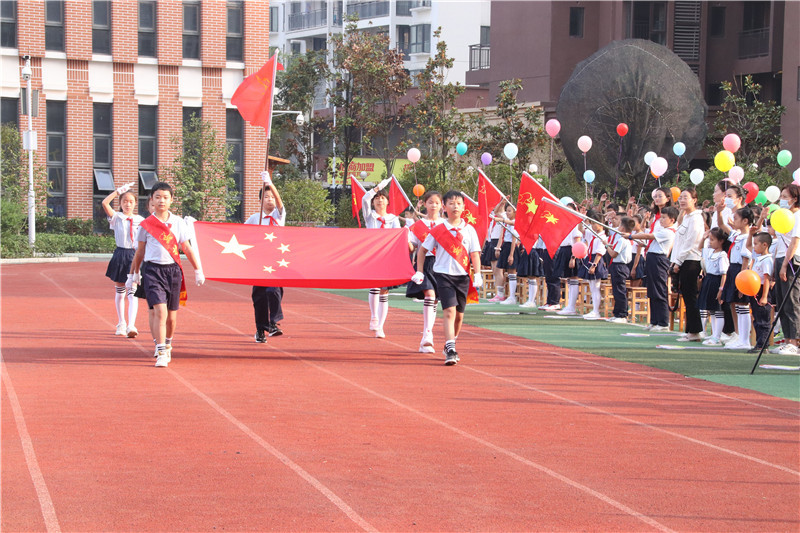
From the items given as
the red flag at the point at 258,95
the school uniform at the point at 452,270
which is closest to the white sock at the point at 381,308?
the school uniform at the point at 452,270

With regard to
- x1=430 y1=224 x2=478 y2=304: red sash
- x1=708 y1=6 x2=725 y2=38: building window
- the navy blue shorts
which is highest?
x1=708 y1=6 x2=725 y2=38: building window

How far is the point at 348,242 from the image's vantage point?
1327 cm

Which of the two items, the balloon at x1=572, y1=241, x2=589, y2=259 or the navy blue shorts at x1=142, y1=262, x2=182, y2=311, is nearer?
the navy blue shorts at x1=142, y1=262, x2=182, y2=311

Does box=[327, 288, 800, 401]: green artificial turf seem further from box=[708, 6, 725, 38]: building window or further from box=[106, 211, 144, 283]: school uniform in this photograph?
box=[708, 6, 725, 38]: building window

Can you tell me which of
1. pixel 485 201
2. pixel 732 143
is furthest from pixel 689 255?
pixel 485 201

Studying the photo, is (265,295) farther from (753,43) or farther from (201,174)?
Result: (753,43)

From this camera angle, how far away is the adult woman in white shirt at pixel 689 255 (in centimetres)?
1437

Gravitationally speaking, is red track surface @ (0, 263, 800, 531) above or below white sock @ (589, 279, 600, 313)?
below

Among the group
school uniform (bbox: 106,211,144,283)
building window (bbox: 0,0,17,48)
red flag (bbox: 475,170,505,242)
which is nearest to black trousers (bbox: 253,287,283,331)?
school uniform (bbox: 106,211,144,283)

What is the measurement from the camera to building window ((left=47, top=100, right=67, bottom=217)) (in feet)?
128

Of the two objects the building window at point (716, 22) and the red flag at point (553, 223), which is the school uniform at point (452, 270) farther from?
the building window at point (716, 22)

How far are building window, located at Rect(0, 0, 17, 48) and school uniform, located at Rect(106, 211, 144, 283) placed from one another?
27.4m

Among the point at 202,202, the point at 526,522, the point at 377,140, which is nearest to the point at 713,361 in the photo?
the point at 526,522

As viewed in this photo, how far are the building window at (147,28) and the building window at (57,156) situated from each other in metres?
3.62
